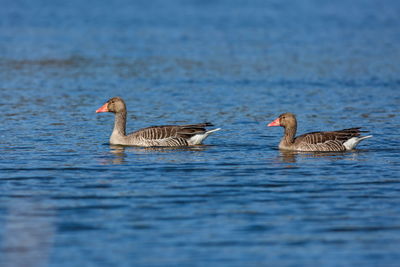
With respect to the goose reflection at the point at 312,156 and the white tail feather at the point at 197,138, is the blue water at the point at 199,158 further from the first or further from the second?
the white tail feather at the point at 197,138

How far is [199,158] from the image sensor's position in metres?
16.2

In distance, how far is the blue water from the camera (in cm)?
1021

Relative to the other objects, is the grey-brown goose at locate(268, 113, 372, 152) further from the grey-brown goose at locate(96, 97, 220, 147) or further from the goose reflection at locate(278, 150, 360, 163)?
the grey-brown goose at locate(96, 97, 220, 147)

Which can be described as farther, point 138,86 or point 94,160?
point 138,86

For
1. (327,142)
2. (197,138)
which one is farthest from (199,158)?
(327,142)

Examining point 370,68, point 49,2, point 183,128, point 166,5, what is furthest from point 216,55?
point 49,2

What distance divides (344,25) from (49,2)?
3368 cm

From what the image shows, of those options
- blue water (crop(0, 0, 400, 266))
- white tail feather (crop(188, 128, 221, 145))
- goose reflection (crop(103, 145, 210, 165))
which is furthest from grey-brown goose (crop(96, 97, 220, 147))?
blue water (crop(0, 0, 400, 266))

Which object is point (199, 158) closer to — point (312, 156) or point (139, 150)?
point (139, 150)

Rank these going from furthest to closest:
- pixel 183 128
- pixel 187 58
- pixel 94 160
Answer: pixel 187 58 → pixel 183 128 → pixel 94 160

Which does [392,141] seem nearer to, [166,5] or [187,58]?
[187,58]

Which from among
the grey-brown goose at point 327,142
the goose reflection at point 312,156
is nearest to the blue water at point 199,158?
the goose reflection at point 312,156

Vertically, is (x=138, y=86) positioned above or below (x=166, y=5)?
below

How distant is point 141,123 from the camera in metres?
21.6
